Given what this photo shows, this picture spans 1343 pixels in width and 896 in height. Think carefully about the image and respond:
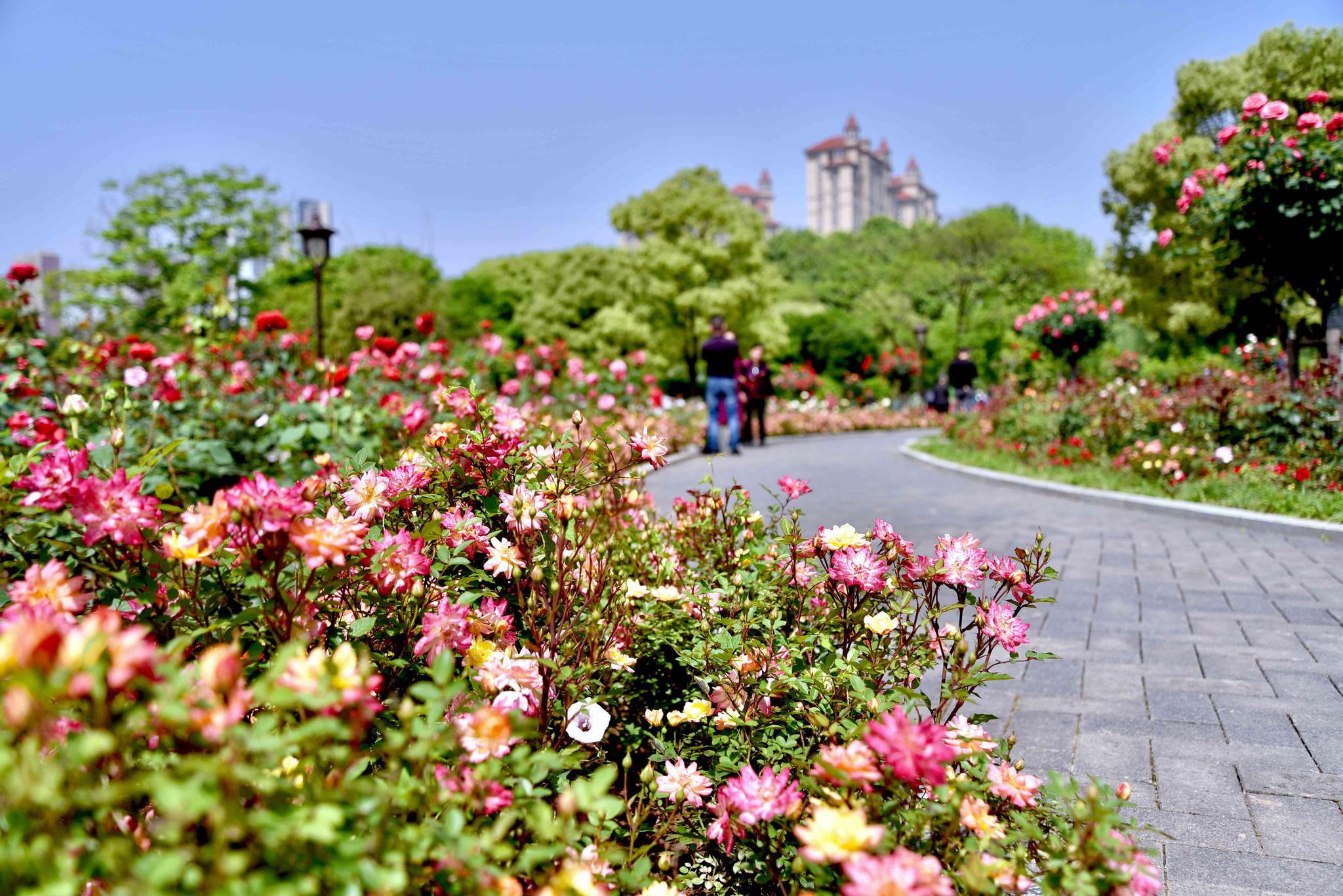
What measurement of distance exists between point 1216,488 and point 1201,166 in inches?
648

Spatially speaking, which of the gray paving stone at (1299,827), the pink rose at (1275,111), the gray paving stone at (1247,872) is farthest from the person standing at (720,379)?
the gray paving stone at (1247,872)

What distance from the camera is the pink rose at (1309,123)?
6508mm

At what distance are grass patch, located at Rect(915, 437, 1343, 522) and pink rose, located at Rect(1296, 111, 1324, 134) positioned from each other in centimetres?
287

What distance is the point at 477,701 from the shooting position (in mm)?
1422

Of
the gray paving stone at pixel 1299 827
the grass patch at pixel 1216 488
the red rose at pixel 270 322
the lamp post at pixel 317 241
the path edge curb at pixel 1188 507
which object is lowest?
the gray paving stone at pixel 1299 827

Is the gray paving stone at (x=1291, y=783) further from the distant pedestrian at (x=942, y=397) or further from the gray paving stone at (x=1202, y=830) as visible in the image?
the distant pedestrian at (x=942, y=397)

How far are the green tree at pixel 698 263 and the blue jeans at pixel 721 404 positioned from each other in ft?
48.5

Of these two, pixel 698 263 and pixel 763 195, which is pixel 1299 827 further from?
pixel 763 195

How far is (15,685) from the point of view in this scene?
2.63 feet

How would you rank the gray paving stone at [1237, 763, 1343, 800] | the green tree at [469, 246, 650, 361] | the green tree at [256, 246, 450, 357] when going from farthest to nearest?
the green tree at [256, 246, 450, 357], the green tree at [469, 246, 650, 361], the gray paving stone at [1237, 763, 1343, 800]

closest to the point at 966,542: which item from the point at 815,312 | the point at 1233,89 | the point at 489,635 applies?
the point at 489,635

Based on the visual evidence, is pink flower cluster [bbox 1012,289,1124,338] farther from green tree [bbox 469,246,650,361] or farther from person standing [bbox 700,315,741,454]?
green tree [bbox 469,246,650,361]

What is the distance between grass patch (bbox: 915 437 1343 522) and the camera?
5.78 metres

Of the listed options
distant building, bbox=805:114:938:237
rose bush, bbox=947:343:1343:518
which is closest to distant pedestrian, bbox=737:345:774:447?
rose bush, bbox=947:343:1343:518
